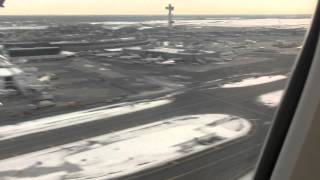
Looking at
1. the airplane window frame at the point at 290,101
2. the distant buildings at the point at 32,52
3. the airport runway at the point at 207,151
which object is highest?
the airplane window frame at the point at 290,101

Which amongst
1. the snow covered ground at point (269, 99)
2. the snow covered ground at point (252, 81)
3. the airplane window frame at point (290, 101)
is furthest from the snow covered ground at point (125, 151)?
the airplane window frame at point (290, 101)

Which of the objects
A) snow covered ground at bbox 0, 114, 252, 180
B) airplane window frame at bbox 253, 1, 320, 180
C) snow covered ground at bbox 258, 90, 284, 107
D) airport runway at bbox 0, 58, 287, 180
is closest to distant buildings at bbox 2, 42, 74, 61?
airport runway at bbox 0, 58, 287, 180

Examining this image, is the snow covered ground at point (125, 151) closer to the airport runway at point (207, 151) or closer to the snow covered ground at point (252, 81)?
the airport runway at point (207, 151)

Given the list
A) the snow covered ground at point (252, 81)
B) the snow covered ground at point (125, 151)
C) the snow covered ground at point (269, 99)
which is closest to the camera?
the snow covered ground at point (125, 151)

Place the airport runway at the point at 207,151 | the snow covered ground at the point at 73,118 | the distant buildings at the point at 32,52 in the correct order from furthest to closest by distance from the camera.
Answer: the distant buildings at the point at 32,52 → the snow covered ground at the point at 73,118 → the airport runway at the point at 207,151

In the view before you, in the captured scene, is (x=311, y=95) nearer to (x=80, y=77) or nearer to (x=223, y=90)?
(x=223, y=90)

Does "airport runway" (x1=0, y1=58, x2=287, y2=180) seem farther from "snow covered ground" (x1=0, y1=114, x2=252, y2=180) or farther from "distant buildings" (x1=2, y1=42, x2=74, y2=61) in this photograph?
"distant buildings" (x1=2, y1=42, x2=74, y2=61)

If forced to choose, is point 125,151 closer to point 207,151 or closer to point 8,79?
point 207,151
